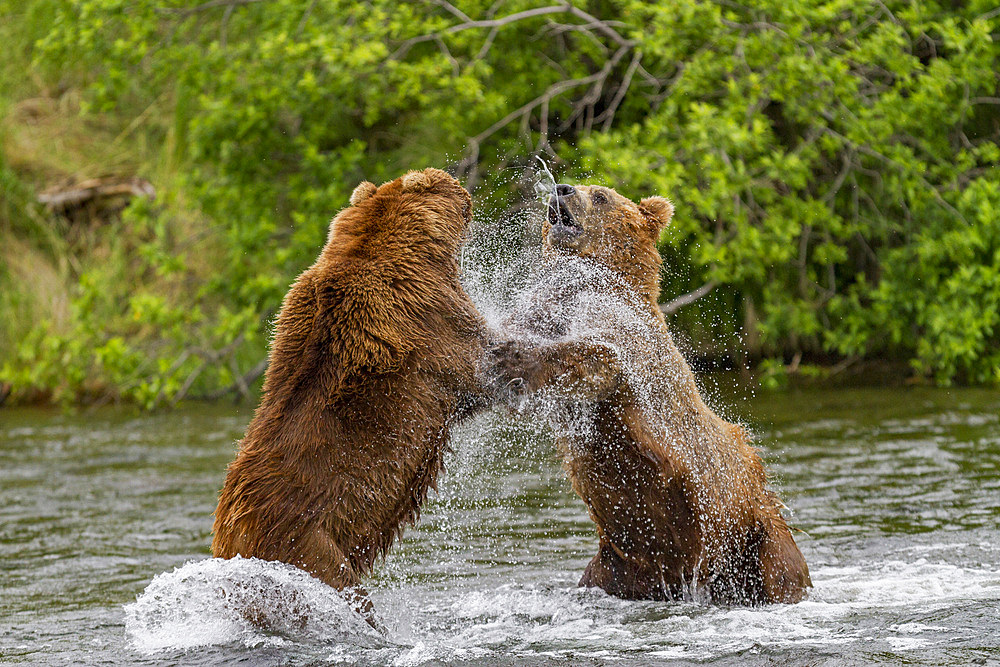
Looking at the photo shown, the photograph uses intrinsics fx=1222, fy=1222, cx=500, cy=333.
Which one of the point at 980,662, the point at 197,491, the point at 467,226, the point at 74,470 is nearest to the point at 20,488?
the point at 74,470

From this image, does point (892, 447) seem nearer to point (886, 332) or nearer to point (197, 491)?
point (886, 332)

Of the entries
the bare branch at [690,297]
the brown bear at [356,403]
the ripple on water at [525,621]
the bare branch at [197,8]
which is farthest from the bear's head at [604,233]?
the bare branch at [197,8]

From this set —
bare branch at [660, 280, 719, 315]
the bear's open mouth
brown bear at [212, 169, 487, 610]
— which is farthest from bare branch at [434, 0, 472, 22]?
brown bear at [212, 169, 487, 610]

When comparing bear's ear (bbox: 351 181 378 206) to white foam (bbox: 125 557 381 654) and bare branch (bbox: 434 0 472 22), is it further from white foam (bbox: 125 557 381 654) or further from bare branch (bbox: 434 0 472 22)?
bare branch (bbox: 434 0 472 22)

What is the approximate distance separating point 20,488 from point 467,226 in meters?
4.82

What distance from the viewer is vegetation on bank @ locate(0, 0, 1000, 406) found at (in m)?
9.67

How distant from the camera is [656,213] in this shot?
17.6 feet

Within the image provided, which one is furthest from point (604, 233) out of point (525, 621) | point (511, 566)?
point (511, 566)

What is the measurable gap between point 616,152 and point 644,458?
16.3ft

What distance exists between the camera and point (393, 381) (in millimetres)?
4332

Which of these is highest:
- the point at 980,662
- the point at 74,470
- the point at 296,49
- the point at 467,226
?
the point at 296,49

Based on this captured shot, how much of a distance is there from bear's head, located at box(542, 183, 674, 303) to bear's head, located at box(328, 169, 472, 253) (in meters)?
0.43

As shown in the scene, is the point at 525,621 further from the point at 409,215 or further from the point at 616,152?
the point at 616,152

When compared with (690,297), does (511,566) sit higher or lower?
lower
